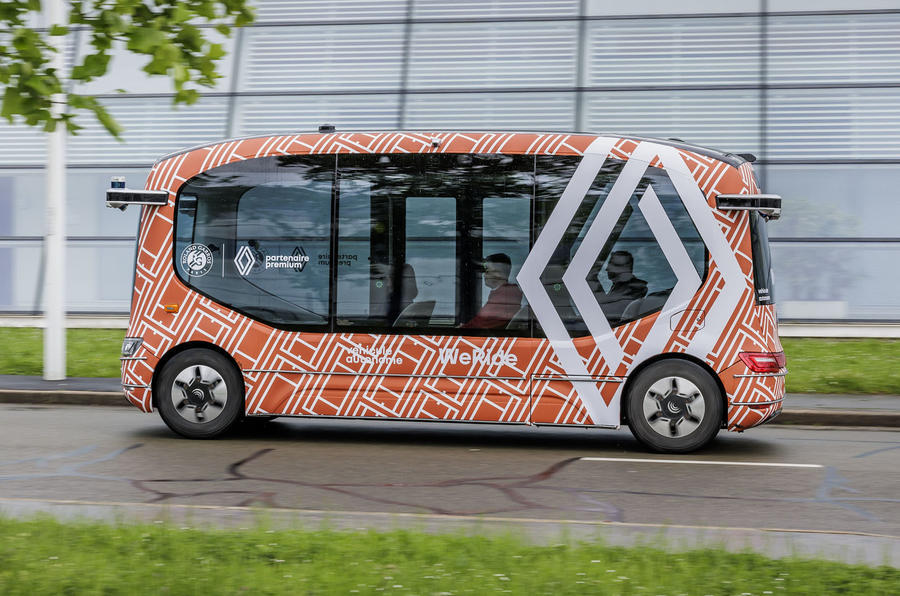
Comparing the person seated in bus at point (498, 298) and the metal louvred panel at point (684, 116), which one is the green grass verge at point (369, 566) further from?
the metal louvred panel at point (684, 116)

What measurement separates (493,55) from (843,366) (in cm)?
910

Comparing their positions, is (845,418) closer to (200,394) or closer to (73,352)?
(200,394)

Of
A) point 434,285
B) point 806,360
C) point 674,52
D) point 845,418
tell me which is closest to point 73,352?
point 434,285

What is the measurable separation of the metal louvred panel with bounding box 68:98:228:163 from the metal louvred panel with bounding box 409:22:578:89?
3.87 meters

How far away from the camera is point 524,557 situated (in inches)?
201

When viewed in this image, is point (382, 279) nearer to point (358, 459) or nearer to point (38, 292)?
point (358, 459)

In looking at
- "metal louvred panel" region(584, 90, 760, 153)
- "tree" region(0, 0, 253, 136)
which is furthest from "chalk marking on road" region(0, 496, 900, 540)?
"metal louvred panel" region(584, 90, 760, 153)

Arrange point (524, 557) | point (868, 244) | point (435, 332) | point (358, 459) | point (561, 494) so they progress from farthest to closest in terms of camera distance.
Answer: point (868, 244) → point (435, 332) → point (358, 459) → point (561, 494) → point (524, 557)

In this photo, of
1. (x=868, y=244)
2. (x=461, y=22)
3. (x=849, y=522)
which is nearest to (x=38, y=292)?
(x=461, y=22)

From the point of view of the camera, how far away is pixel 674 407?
9.53 metres

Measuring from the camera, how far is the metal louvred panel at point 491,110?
19609mm

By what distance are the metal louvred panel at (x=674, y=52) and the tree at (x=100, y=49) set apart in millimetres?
14981

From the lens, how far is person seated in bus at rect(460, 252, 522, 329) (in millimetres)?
9758

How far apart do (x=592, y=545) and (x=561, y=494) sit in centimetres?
219
